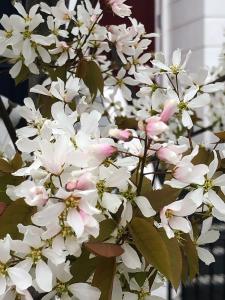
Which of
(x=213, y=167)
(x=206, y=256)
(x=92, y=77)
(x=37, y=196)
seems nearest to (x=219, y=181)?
(x=213, y=167)

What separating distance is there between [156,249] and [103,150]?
109mm

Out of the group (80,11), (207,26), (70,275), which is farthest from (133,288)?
(207,26)

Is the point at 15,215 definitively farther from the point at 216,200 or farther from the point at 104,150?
the point at 216,200

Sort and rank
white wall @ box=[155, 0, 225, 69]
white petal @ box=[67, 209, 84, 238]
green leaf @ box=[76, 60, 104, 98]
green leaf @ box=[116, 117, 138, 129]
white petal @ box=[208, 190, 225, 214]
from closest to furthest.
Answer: white petal @ box=[67, 209, 84, 238] < white petal @ box=[208, 190, 225, 214] < green leaf @ box=[76, 60, 104, 98] < green leaf @ box=[116, 117, 138, 129] < white wall @ box=[155, 0, 225, 69]

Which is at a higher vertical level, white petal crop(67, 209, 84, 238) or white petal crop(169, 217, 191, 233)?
white petal crop(67, 209, 84, 238)

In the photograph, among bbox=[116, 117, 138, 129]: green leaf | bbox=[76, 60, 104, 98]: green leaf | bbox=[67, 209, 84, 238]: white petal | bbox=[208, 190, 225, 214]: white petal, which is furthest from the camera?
bbox=[116, 117, 138, 129]: green leaf

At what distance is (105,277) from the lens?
0.58m

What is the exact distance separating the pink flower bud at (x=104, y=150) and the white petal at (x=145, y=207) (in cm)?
6

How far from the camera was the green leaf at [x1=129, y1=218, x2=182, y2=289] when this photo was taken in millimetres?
567

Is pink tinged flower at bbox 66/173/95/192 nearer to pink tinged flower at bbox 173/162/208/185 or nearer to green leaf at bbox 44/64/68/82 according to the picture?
pink tinged flower at bbox 173/162/208/185

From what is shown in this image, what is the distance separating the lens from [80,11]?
95 centimetres

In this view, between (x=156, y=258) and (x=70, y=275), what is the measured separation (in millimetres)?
96

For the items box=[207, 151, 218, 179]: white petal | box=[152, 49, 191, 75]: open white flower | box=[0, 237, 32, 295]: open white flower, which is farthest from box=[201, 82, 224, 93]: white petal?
box=[0, 237, 32, 295]: open white flower

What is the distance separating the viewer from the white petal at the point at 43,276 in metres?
0.56
